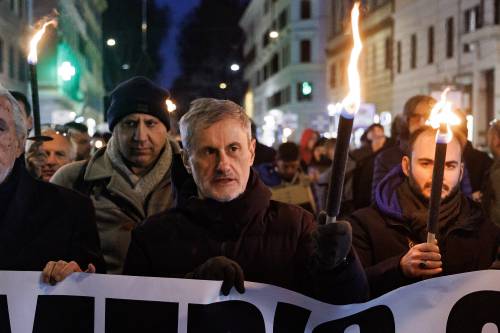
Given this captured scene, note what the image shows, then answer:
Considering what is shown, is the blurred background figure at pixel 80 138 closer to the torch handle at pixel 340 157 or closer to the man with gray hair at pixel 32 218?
the man with gray hair at pixel 32 218

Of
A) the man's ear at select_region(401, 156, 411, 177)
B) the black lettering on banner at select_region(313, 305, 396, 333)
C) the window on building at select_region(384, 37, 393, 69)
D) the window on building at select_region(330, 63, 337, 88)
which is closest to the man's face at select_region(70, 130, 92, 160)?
the man's ear at select_region(401, 156, 411, 177)

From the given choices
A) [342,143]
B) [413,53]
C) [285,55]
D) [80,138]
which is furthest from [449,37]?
[285,55]

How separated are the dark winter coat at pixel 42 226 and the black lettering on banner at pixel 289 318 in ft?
2.75

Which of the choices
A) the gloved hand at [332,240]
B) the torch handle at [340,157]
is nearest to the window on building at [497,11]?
the gloved hand at [332,240]

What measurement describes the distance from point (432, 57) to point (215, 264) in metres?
34.3

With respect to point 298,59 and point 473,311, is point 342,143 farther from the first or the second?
point 298,59

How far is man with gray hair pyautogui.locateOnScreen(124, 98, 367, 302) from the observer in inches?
123

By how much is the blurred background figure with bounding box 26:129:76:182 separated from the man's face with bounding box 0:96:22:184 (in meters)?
2.19

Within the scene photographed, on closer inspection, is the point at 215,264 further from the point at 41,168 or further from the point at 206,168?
the point at 41,168

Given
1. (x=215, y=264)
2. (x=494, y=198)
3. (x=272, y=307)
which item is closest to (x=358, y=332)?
(x=272, y=307)

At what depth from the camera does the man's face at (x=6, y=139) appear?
3258 millimetres

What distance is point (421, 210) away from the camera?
370 centimetres

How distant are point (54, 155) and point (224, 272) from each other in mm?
3579

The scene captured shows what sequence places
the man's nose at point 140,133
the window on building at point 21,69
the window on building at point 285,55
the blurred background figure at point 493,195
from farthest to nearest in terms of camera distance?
the window on building at point 285,55, the window on building at point 21,69, the blurred background figure at point 493,195, the man's nose at point 140,133
